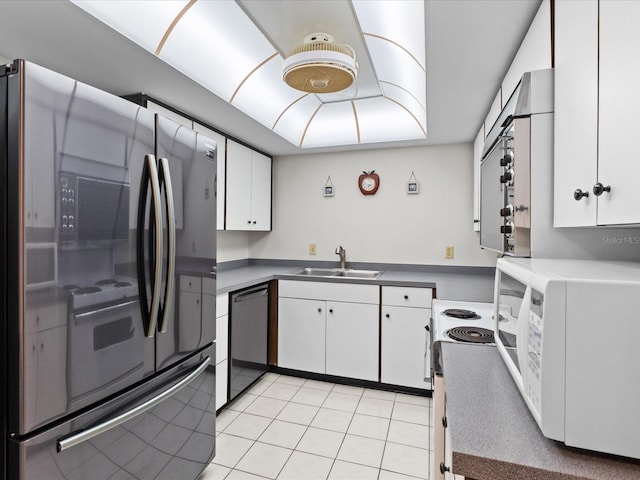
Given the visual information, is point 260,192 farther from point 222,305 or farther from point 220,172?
point 222,305

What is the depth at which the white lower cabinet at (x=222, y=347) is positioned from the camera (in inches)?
91.2

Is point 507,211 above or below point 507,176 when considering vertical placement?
below

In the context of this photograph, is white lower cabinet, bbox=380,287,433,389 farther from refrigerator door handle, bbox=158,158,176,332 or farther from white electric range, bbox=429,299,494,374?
refrigerator door handle, bbox=158,158,176,332

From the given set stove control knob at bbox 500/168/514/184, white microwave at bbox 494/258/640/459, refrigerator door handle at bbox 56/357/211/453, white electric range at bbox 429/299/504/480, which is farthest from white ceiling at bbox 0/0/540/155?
refrigerator door handle at bbox 56/357/211/453

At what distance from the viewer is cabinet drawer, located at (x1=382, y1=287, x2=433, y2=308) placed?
8.78ft

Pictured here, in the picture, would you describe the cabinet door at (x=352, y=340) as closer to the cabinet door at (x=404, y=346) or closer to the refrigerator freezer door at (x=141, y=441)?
the cabinet door at (x=404, y=346)

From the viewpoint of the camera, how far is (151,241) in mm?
1336

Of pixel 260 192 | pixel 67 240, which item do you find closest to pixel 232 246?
pixel 260 192

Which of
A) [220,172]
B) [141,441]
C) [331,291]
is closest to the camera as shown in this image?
[141,441]

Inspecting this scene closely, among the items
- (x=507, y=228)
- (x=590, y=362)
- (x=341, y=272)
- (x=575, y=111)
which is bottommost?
(x=341, y=272)

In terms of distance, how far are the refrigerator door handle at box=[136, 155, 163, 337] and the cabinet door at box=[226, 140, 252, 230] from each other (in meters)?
1.57

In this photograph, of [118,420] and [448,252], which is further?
[448,252]

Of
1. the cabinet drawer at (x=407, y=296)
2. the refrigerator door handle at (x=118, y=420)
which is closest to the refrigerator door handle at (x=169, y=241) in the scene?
the refrigerator door handle at (x=118, y=420)

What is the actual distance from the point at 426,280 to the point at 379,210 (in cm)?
95
